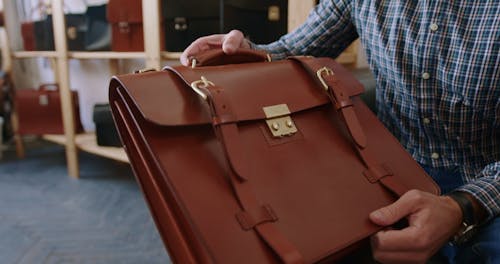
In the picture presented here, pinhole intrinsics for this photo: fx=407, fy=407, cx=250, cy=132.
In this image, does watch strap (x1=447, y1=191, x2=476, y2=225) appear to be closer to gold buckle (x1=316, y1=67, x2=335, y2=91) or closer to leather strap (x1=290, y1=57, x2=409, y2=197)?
leather strap (x1=290, y1=57, x2=409, y2=197)

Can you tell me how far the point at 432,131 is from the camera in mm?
721

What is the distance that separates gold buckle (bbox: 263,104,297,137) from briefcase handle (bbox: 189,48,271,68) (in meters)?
0.12

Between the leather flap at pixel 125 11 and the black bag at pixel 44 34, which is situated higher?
the leather flap at pixel 125 11

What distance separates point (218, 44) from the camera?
29.4 inches

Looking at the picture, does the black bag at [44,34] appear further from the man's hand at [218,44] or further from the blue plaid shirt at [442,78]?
the blue plaid shirt at [442,78]

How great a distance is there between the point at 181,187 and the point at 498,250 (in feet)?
1.38

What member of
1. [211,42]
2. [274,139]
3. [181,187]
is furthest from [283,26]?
[181,187]

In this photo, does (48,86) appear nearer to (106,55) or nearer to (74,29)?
(74,29)

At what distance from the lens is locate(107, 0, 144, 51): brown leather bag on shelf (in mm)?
1679

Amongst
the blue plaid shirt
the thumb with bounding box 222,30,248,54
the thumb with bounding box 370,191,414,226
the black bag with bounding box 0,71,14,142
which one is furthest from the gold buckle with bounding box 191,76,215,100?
the black bag with bounding box 0,71,14,142

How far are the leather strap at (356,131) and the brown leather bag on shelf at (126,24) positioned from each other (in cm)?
125

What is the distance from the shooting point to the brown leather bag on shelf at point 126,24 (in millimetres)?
1679

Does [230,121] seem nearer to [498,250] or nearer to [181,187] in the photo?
[181,187]

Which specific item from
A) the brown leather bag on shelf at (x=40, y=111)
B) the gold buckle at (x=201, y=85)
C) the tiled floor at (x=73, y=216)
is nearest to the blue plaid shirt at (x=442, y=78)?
the gold buckle at (x=201, y=85)
